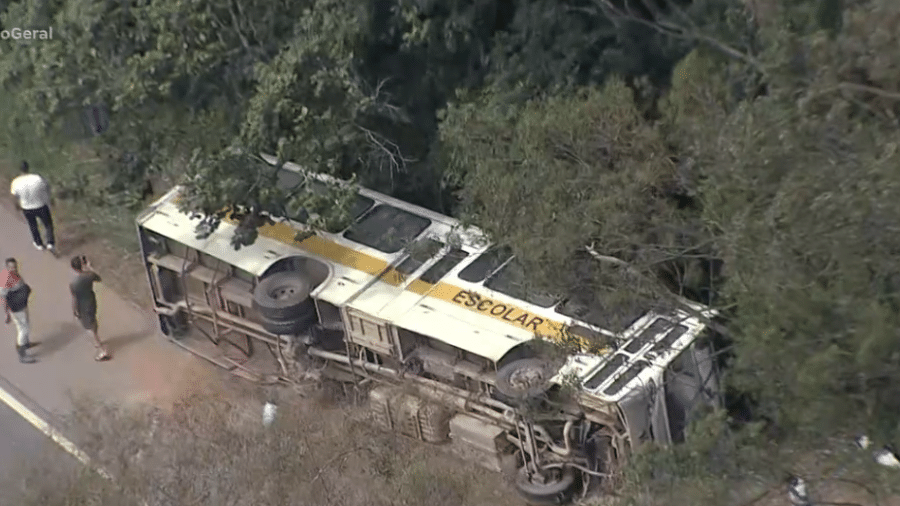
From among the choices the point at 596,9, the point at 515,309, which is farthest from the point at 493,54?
the point at 515,309

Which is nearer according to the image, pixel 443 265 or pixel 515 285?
pixel 515 285

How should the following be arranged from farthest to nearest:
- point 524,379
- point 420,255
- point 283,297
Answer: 1. point 283,297
2. point 420,255
3. point 524,379

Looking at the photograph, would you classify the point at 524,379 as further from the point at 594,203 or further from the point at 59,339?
the point at 59,339

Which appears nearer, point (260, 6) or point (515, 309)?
point (515, 309)

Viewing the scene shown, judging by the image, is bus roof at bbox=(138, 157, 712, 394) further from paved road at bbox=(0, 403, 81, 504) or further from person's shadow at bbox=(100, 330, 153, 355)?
paved road at bbox=(0, 403, 81, 504)

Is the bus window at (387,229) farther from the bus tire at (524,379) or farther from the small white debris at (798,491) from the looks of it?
the small white debris at (798,491)

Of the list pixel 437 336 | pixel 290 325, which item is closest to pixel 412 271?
pixel 437 336

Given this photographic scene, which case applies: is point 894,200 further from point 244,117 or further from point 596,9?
point 244,117
